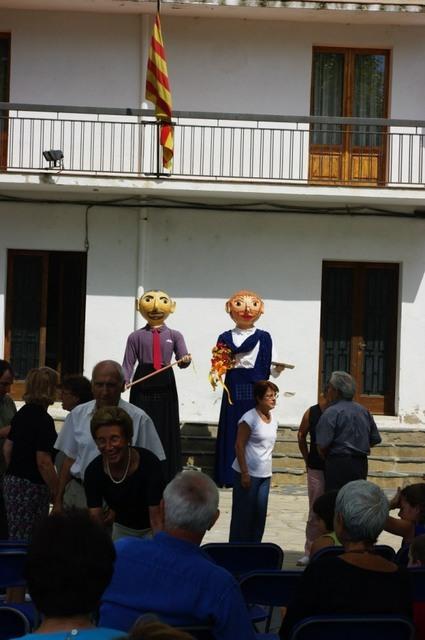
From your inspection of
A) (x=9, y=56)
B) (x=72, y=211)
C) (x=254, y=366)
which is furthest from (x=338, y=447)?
(x=9, y=56)

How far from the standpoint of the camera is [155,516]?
7371 mm

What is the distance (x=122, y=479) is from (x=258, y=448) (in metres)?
3.57

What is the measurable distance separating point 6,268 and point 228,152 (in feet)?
11.9

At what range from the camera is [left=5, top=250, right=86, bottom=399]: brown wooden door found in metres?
19.7

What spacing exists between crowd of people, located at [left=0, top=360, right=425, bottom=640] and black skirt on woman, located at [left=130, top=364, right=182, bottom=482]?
11.3 ft

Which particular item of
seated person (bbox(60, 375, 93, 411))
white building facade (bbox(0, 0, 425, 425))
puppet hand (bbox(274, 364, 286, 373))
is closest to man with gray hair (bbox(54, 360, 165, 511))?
seated person (bbox(60, 375, 93, 411))

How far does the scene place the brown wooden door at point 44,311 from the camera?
1969cm

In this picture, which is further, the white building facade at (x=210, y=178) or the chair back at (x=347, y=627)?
the white building facade at (x=210, y=178)

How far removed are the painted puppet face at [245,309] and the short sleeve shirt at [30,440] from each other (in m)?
7.12

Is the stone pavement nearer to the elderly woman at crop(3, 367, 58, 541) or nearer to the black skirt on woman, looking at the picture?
the black skirt on woman

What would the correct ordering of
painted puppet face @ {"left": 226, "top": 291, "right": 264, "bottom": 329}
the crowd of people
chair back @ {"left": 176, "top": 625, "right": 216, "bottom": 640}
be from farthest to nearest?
painted puppet face @ {"left": 226, "top": 291, "right": 264, "bottom": 329} → chair back @ {"left": 176, "top": 625, "right": 216, "bottom": 640} → the crowd of people

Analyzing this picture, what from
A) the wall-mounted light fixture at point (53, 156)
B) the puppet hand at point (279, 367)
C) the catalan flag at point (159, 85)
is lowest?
the puppet hand at point (279, 367)

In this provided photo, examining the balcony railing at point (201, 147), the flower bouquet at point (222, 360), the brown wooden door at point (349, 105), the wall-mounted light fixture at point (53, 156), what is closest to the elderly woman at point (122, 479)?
the flower bouquet at point (222, 360)

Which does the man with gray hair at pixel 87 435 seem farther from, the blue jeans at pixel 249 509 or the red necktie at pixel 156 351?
the red necktie at pixel 156 351
